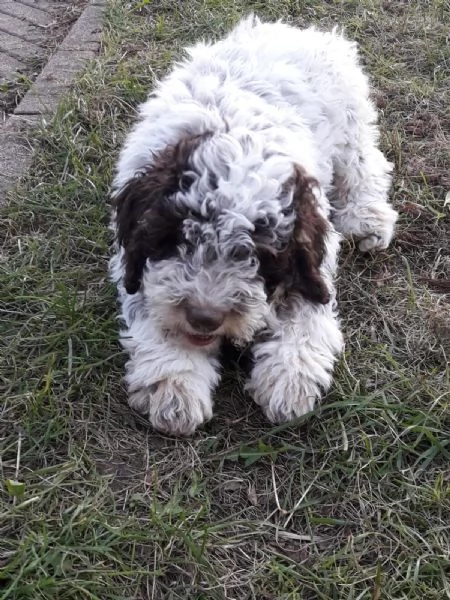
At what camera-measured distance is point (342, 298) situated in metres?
3.74

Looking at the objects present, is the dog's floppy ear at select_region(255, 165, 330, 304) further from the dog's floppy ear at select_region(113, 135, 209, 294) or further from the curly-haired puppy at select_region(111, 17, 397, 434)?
the dog's floppy ear at select_region(113, 135, 209, 294)

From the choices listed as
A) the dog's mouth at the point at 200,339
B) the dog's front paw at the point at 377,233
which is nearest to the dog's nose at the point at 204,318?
the dog's mouth at the point at 200,339

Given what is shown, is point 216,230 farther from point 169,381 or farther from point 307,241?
point 169,381

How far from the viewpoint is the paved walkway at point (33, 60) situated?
177 inches

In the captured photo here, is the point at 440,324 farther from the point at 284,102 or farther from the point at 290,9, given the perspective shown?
the point at 290,9

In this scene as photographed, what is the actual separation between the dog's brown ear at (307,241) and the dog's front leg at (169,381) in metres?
0.51

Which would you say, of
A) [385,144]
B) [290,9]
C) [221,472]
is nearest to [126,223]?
[221,472]

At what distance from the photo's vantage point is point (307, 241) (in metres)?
2.89

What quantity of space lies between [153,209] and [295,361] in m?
0.89

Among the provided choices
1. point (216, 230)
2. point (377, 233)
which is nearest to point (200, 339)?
point (216, 230)

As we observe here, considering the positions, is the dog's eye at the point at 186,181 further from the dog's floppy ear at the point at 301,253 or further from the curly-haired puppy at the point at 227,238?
the dog's floppy ear at the point at 301,253

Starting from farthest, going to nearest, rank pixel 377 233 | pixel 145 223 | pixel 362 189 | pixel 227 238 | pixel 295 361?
pixel 362 189, pixel 377 233, pixel 295 361, pixel 145 223, pixel 227 238

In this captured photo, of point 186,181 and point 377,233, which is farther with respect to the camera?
point 377,233

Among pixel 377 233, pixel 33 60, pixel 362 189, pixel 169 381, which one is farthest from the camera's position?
pixel 33 60
